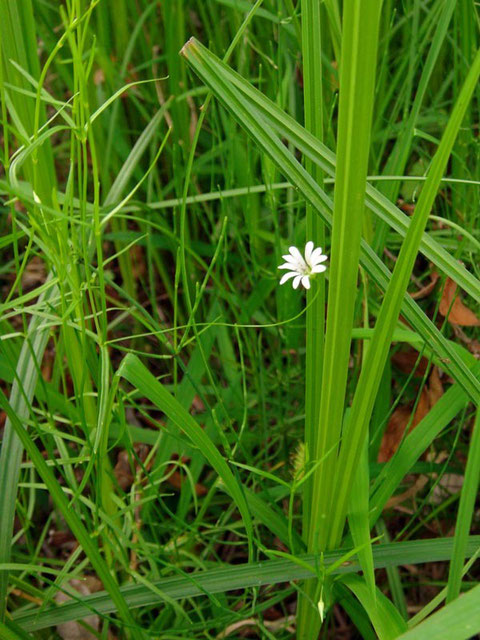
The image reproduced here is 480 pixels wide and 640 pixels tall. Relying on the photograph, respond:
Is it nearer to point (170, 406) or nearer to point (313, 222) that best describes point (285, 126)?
point (313, 222)

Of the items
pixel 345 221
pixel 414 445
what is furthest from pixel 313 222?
pixel 414 445

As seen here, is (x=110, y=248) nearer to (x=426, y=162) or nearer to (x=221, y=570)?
(x=426, y=162)

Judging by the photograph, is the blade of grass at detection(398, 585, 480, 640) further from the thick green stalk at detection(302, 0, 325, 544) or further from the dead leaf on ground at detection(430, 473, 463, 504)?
the dead leaf on ground at detection(430, 473, 463, 504)

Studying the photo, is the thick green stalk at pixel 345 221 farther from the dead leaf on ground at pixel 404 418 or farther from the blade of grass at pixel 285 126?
the dead leaf on ground at pixel 404 418

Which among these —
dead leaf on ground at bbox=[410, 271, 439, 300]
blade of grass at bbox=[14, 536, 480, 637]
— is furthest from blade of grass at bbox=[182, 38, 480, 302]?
dead leaf on ground at bbox=[410, 271, 439, 300]

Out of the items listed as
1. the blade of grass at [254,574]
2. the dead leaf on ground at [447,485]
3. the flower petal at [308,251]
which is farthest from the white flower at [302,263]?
the dead leaf on ground at [447,485]

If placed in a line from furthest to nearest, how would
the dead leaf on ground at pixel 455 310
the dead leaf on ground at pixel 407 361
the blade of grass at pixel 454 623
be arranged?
the dead leaf on ground at pixel 407 361 < the dead leaf on ground at pixel 455 310 < the blade of grass at pixel 454 623
